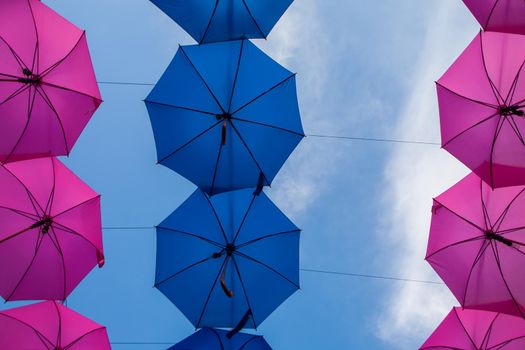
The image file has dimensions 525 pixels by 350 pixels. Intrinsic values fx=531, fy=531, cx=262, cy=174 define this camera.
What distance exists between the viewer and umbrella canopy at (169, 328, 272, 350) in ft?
33.1

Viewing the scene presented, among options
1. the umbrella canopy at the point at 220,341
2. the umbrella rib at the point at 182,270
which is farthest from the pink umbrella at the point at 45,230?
the umbrella canopy at the point at 220,341

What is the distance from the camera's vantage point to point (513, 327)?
9812 millimetres

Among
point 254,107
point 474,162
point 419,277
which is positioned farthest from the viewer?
point 419,277

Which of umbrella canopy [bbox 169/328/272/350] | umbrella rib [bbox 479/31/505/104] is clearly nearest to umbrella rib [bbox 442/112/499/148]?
umbrella rib [bbox 479/31/505/104]

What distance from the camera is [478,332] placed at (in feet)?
32.9

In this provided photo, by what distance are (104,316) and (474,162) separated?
8.61 metres

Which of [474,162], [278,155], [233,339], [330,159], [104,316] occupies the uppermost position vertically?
[330,159]

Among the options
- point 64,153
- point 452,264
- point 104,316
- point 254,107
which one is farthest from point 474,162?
point 104,316

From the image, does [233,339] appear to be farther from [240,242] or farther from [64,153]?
[64,153]

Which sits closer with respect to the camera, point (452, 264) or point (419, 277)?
point (452, 264)

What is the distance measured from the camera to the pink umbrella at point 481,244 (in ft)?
31.1

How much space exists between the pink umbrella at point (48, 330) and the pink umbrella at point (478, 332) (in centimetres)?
630

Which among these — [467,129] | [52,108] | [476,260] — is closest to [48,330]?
[52,108]

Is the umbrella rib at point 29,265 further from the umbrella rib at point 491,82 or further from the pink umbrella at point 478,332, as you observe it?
the umbrella rib at point 491,82
